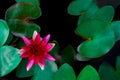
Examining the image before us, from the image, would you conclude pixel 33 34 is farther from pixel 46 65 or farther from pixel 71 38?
pixel 71 38

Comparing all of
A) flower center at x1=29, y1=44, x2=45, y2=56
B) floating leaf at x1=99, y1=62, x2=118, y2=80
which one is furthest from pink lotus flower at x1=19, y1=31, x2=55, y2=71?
floating leaf at x1=99, y1=62, x2=118, y2=80

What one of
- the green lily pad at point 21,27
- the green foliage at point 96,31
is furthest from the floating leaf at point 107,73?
the green lily pad at point 21,27

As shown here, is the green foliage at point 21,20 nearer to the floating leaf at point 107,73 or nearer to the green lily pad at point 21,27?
the green lily pad at point 21,27

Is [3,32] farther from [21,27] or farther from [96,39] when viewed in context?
[96,39]

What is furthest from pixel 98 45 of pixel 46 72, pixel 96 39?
pixel 46 72

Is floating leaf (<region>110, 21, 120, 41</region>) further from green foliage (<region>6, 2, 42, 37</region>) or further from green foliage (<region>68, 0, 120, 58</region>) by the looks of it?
green foliage (<region>6, 2, 42, 37</region>)

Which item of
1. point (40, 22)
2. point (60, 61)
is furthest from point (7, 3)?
point (60, 61)
